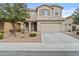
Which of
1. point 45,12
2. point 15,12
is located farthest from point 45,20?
point 15,12

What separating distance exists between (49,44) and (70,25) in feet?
2.54

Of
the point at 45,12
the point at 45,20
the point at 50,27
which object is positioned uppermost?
the point at 45,12

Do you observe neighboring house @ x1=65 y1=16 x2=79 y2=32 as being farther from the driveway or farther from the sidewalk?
the sidewalk

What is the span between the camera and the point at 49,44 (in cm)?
532

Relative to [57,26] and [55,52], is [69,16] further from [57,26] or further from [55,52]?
[55,52]

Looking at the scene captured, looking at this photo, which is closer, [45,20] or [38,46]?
[38,46]

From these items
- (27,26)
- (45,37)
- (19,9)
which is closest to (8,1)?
(19,9)

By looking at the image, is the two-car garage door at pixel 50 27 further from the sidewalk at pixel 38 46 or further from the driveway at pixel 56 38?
the sidewalk at pixel 38 46

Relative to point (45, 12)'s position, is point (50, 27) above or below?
below

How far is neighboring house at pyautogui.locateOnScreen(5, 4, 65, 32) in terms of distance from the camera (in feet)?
17.4

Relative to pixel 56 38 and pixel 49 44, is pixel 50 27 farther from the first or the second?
pixel 49 44

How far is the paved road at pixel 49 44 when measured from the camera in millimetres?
5289

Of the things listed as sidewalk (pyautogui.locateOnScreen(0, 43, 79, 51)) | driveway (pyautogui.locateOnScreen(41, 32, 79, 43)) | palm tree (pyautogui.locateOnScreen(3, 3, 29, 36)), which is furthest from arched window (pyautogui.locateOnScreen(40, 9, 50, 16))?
sidewalk (pyautogui.locateOnScreen(0, 43, 79, 51))

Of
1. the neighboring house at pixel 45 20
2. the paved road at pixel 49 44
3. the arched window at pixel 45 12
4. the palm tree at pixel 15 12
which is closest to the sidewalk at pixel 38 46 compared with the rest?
the paved road at pixel 49 44
